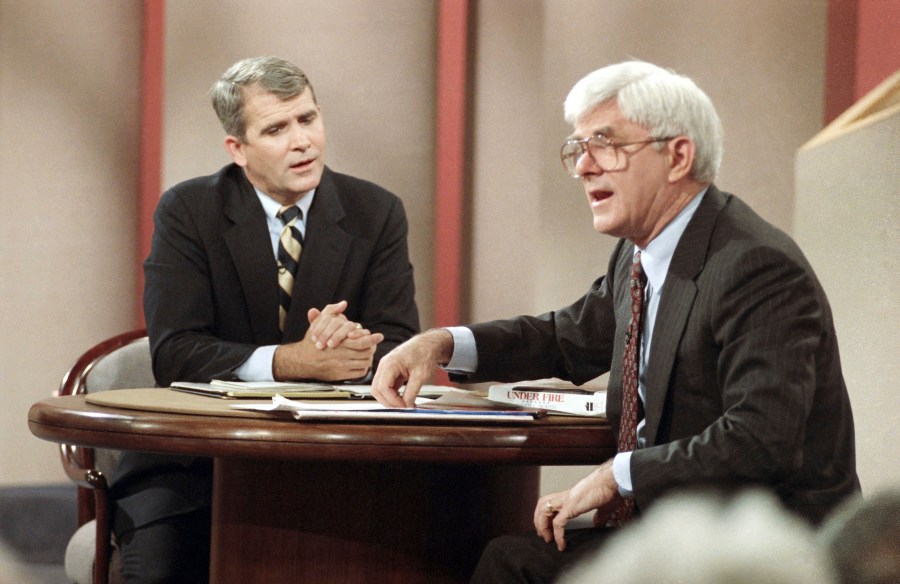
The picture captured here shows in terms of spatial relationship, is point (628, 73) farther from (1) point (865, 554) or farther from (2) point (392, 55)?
(2) point (392, 55)

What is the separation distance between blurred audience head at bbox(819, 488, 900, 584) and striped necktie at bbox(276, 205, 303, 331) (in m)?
1.79

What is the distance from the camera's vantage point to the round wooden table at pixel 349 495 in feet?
5.72

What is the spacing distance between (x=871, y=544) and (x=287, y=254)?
1967mm

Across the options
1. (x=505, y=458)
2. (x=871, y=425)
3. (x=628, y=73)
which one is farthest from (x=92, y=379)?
(x=871, y=425)

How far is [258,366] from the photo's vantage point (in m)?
2.53

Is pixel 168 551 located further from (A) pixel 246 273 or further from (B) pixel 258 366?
(A) pixel 246 273

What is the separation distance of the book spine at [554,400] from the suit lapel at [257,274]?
0.87 m

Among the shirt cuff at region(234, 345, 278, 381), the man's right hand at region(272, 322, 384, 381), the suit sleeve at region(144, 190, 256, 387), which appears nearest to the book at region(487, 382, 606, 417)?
the man's right hand at region(272, 322, 384, 381)

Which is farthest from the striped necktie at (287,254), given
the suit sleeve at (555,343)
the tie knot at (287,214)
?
the suit sleeve at (555,343)

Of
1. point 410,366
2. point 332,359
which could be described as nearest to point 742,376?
point 410,366

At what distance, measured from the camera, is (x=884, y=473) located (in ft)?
5.56

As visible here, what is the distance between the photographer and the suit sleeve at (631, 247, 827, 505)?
5.10 feet

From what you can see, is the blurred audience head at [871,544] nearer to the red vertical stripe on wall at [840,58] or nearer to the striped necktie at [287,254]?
the striped necktie at [287,254]

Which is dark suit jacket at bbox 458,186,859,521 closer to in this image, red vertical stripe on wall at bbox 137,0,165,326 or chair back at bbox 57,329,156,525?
chair back at bbox 57,329,156,525
